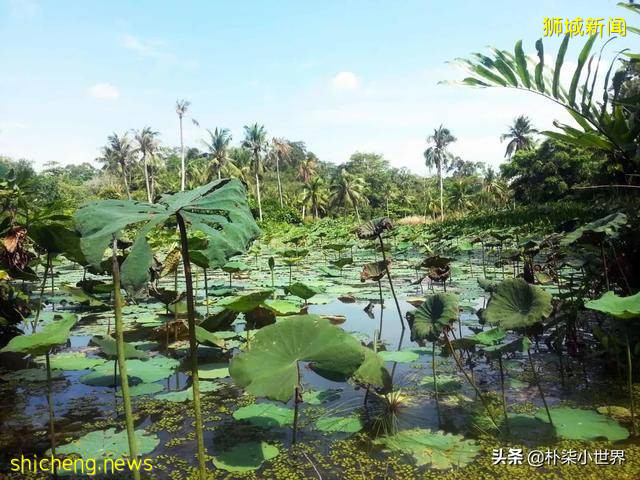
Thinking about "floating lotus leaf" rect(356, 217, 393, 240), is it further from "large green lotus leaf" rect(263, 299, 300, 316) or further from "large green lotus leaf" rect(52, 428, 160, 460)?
"large green lotus leaf" rect(52, 428, 160, 460)

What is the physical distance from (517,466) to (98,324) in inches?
194

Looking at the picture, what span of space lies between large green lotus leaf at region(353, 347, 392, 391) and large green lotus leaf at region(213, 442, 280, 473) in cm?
59

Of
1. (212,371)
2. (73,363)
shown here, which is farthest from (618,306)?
(73,363)

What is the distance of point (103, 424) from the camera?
2793mm

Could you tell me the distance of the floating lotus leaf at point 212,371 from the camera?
3531 mm

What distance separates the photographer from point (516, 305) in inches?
104

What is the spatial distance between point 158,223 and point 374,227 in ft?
12.8

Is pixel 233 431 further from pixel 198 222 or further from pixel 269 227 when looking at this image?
pixel 269 227

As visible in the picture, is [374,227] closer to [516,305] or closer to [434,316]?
[434,316]

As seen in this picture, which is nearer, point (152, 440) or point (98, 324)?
point (152, 440)

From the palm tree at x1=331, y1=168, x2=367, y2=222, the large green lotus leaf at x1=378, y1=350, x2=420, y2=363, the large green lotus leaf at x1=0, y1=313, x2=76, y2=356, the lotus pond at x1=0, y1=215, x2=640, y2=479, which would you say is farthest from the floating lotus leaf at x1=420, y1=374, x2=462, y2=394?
the palm tree at x1=331, y1=168, x2=367, y2=222

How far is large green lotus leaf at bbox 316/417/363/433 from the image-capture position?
2629 millimetres

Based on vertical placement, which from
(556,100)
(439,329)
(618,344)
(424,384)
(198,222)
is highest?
(556,100)

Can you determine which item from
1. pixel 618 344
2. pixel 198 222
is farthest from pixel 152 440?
pixel 618 344
